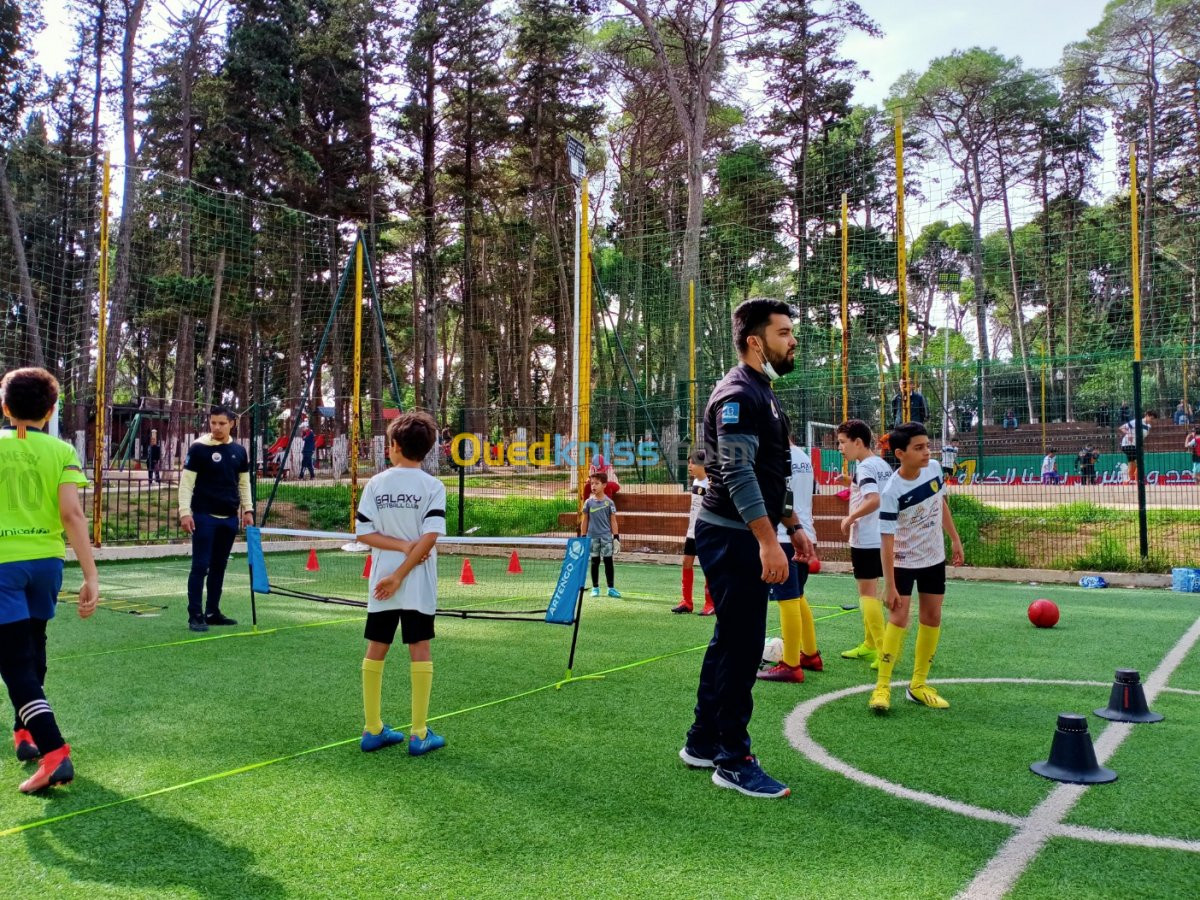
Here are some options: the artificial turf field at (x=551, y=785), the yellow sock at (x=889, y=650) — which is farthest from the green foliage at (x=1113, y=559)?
the yellow sock at (x=889, y=650)

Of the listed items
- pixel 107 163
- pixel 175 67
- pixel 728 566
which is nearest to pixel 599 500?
pixel 728 566

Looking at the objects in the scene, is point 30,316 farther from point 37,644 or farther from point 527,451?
point 37,644

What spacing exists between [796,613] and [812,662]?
0.68 m

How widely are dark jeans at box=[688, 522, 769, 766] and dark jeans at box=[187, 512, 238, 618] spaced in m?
5.72

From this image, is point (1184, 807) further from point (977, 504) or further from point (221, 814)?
point (977, 504)

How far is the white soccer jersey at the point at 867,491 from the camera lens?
19.9 feet

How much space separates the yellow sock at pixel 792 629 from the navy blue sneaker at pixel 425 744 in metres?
2.42

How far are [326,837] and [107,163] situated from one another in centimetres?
1217

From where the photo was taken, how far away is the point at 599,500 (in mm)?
10102

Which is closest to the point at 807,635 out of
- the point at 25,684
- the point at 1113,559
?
the point at 25,684

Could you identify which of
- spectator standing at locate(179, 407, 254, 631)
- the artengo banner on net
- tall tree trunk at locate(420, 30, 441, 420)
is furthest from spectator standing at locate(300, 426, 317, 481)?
spectator standing at locate(179, 407, 254, 631)

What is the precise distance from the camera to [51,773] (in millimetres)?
3688

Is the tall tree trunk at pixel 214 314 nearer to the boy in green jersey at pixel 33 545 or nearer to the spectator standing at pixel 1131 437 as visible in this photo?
the boy in green jersey at pixel 33 545

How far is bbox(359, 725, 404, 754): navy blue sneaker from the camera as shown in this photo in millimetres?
4211
